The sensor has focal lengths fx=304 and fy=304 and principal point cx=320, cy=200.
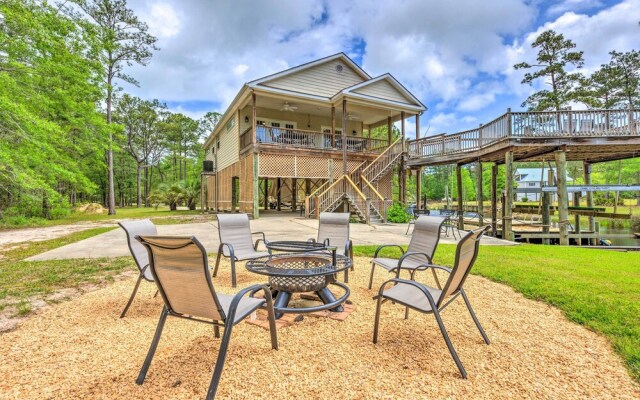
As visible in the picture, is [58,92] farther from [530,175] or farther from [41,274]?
[530,175]

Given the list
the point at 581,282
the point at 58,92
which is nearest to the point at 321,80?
the point at 58,92

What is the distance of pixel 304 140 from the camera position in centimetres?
1636

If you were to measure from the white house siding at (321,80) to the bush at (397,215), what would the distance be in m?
7.63

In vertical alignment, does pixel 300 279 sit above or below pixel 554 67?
below

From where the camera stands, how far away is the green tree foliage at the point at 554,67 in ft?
73.7

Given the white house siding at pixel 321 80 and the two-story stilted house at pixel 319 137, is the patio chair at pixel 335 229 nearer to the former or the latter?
the two-story stilted house at pixel 319 137

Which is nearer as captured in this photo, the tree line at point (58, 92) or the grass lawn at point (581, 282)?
the grass lawn at point (581, 282)

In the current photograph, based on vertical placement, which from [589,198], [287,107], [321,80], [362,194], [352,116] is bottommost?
Result: [589,198]

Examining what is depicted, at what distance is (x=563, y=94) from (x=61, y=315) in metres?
31.4

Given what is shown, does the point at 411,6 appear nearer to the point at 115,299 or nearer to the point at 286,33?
the point at 286,33

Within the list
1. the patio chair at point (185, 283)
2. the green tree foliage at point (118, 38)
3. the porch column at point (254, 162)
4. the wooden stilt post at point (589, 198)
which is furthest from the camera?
the green tree foliage at point (118, 38)

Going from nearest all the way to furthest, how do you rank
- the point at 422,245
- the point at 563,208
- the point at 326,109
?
the point at 422,245, the point at 563,208, the point at 326,109

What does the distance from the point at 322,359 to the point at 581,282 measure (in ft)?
14.2

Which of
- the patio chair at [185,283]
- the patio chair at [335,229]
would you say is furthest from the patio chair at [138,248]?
the patio chair at [335,229]
